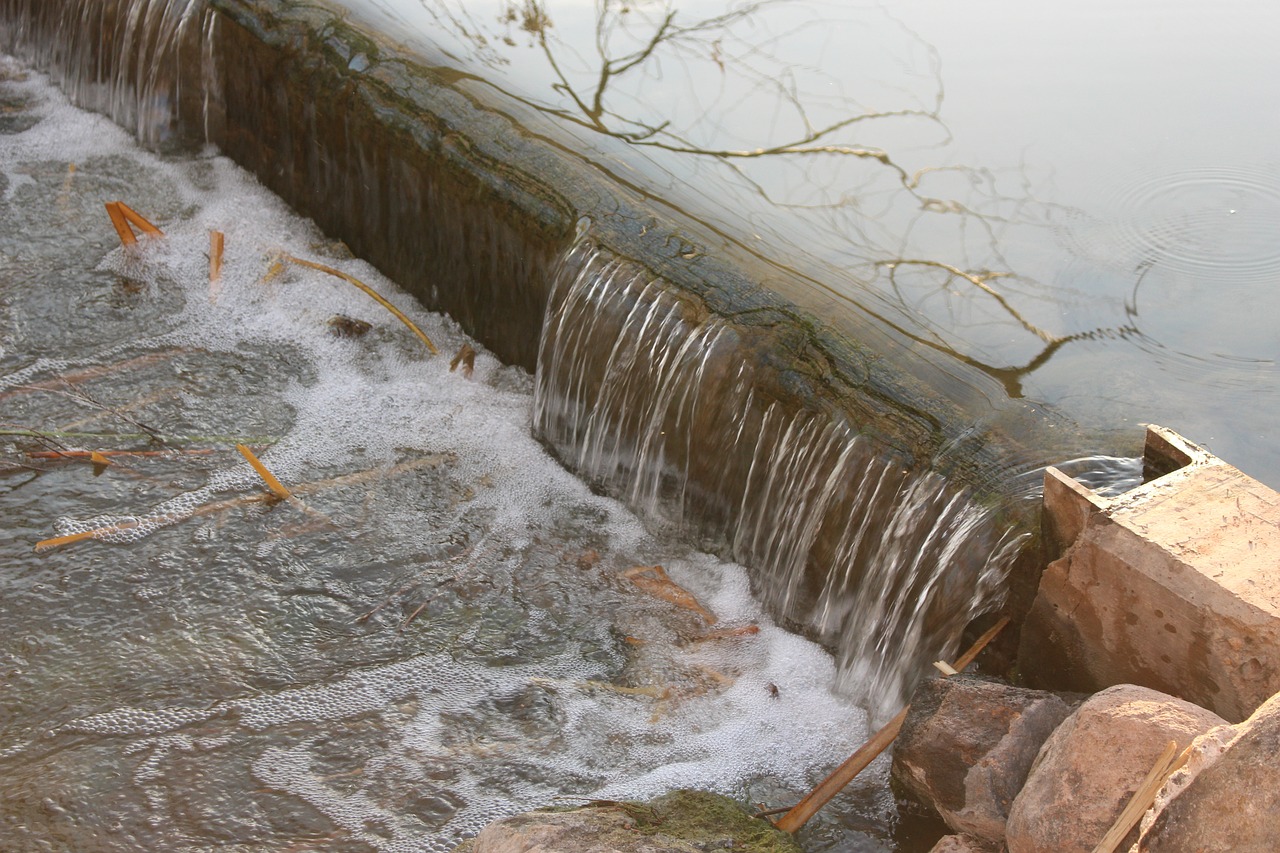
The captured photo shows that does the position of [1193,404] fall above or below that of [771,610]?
above

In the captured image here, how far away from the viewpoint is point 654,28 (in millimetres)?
5031

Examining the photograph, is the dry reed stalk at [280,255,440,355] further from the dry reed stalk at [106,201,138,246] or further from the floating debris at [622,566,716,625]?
the floating debris at [622,566,716,625]

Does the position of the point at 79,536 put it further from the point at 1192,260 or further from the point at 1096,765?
the point at 1192,260

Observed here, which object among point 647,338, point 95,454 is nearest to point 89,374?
point 95,454

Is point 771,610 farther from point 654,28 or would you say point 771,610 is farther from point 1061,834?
point 654,28

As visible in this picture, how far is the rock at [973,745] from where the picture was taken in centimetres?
231

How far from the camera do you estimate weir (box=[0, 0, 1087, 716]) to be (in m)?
2.91

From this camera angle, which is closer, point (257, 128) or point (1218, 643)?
point (1218, 643)

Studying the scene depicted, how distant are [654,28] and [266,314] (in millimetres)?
2054

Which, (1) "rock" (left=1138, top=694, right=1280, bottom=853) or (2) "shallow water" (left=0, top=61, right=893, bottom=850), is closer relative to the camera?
(1) "rock" (left=1138, top=694, right=1280, bottom=853)

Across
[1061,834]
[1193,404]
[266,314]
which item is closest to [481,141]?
[266,314]

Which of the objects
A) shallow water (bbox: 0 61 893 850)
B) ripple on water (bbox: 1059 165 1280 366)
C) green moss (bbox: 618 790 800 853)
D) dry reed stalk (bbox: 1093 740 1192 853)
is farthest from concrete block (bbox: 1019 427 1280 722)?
ripple on water (bbox: 1059 165 1280 366)

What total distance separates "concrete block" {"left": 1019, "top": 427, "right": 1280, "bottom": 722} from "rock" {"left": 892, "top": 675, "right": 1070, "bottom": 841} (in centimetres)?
22

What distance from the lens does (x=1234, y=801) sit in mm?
1681
